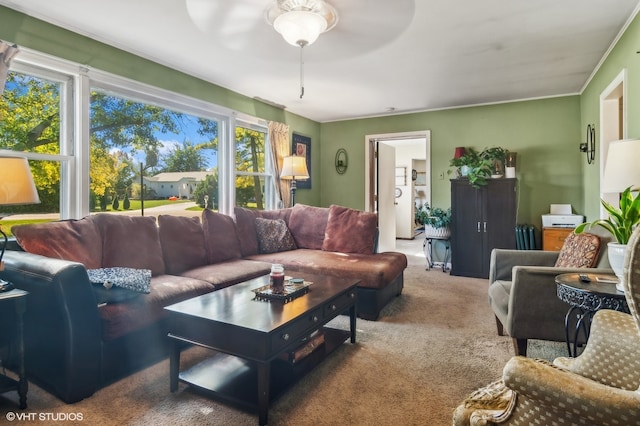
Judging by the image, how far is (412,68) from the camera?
3.82 meters

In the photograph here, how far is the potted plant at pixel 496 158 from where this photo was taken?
4930 mm

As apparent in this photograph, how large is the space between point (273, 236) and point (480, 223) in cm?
282

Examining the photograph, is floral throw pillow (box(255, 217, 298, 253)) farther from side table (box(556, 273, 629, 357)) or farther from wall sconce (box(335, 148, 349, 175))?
side table (box(556, 273, 629, 357))

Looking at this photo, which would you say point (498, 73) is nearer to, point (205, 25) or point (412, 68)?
point (412, 68)

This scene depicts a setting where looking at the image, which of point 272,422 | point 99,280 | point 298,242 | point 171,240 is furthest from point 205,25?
point 272,422

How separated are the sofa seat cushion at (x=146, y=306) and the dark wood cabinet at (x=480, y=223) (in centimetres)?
360

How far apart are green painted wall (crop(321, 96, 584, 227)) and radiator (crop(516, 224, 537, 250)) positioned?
1.05ft

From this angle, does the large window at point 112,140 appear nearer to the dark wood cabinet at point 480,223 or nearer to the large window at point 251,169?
the large window at point 251,169

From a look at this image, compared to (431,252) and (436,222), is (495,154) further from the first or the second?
(431,252)

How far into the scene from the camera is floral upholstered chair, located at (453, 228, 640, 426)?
2.81ft

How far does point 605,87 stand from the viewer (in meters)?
3.51

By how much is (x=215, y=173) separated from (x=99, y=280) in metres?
2.62

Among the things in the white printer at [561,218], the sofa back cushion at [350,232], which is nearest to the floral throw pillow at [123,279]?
the sofa back cushion at [350,232]

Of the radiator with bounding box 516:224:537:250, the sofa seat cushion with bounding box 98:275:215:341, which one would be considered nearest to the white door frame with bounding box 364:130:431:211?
the radiator with bounding box 516:224:537:250
